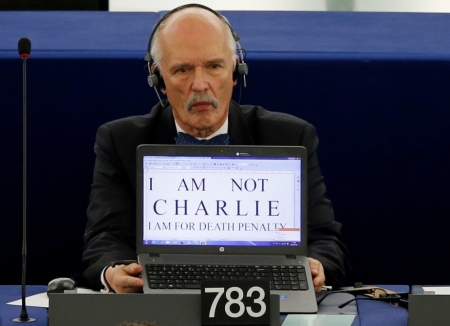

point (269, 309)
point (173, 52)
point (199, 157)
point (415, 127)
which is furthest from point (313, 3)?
point (269, 309)

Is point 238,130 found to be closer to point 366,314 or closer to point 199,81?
point 199,81

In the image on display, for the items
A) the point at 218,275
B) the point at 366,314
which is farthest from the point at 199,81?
the point at 366,314

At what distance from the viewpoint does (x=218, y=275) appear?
6.15 feet

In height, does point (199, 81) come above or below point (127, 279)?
above

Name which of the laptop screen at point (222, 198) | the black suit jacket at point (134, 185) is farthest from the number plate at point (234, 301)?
the black suit jacket at point (134, 185)

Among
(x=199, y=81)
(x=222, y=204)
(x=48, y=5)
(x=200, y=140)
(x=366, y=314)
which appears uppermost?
(x=48, y=5)

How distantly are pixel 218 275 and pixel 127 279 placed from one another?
6.3 inches

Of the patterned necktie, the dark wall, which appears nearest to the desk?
the patterned necktie

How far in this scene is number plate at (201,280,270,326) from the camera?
1646 millimetres

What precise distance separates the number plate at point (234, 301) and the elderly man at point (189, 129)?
17.7 inches

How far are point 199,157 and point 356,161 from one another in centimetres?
85

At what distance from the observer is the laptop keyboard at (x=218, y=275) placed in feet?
6.09

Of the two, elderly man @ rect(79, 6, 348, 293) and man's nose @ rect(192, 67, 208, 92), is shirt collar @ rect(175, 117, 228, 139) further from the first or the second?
man's nose @ rect(192, 67, 208, 92)

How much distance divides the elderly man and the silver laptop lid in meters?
0.16
